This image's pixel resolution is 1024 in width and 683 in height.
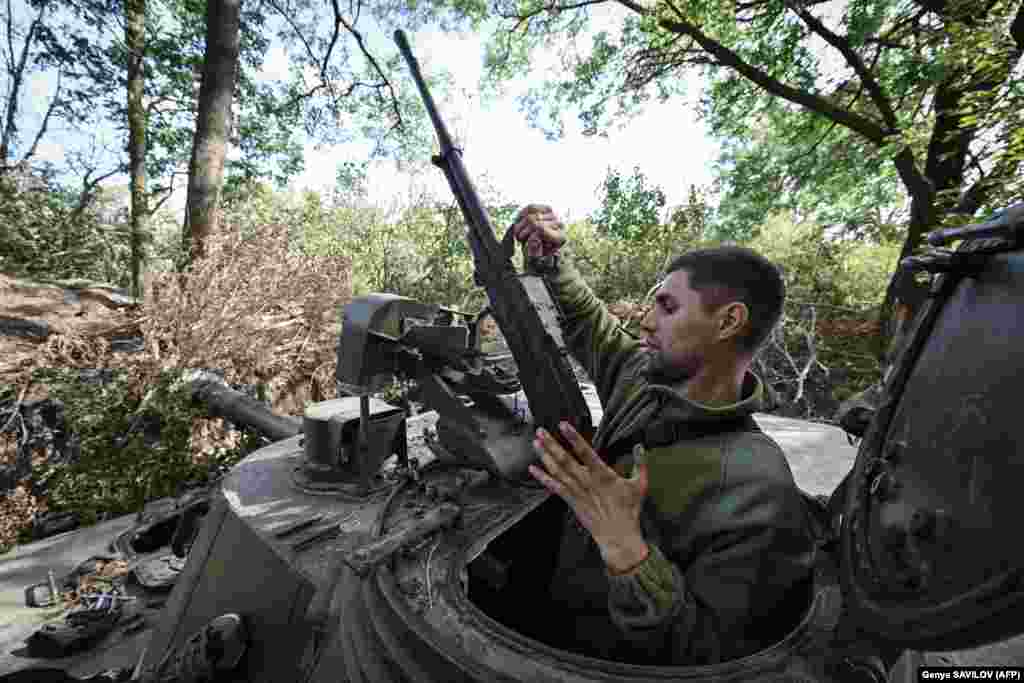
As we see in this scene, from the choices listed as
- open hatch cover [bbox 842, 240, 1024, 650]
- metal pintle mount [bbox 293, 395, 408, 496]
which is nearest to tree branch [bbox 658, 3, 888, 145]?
metal pintle mount [bbox 293, 395, 408, 496]

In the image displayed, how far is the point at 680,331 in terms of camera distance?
1581 millimetres

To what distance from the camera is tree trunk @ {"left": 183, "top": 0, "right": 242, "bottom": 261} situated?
25.3 ft

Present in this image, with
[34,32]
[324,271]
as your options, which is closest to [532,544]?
[324,271]

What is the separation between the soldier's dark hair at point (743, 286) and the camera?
1.58 metres

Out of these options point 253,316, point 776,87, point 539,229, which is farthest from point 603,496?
point 776,87

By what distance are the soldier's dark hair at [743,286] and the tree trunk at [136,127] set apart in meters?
10.7

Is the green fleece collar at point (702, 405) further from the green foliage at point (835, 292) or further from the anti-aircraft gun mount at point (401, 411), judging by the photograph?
the green foliage at point (835, 292)

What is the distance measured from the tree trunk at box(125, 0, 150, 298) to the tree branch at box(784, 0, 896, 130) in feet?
44.3

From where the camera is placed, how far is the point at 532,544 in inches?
91.9

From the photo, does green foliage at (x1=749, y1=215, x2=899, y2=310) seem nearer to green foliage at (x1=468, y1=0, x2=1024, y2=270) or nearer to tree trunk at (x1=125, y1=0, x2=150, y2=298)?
green foliage at (x1=468, y1=0, x2=1024, y2=270)

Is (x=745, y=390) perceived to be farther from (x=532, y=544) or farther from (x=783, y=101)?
(x=783, y=101)

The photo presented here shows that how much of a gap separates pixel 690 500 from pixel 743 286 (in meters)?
0.82

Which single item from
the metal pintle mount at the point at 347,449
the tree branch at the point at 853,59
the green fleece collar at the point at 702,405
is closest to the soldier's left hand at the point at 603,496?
the green fleece collar at the point at 702,405

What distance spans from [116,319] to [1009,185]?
1260 centimetres
